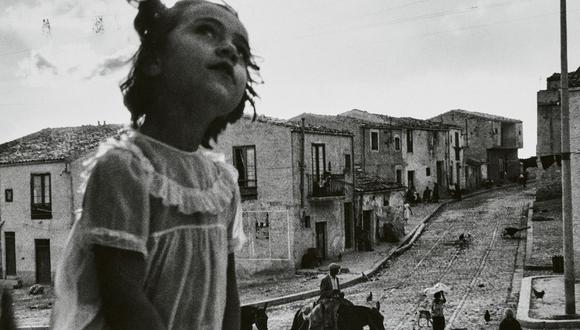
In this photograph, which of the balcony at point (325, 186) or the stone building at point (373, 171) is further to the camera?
the stone building at point (373, 171)

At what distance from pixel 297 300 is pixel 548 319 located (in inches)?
324

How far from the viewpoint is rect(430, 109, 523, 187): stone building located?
2420 inches

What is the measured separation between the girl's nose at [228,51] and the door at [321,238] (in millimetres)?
25659

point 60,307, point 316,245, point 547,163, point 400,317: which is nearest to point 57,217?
point 316,245

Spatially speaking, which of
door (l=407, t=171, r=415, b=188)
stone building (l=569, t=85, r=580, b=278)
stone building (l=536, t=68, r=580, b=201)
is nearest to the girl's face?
stone building (l=569, t=85, r=580, b=278)

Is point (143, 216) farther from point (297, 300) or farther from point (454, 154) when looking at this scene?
point (454, 154)

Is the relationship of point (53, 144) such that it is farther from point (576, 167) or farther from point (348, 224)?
point (576, 167)

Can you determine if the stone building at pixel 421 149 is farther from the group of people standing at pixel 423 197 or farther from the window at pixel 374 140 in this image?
the group of people standing at pixel 423 197

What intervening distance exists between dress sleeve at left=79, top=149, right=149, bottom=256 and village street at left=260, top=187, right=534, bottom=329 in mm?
11704

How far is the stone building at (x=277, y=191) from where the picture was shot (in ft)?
84.4

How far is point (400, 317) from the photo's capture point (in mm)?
15508

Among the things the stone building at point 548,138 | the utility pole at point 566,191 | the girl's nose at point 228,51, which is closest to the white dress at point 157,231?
the girl's nose at point 228,51

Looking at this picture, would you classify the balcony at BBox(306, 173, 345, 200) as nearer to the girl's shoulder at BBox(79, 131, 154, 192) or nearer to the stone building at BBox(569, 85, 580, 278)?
the stone building at BBox(569, 85, 580, 278)

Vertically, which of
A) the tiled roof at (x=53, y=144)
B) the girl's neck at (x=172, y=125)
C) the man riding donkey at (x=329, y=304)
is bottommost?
the man riding donkey at (x=329, y=304)
